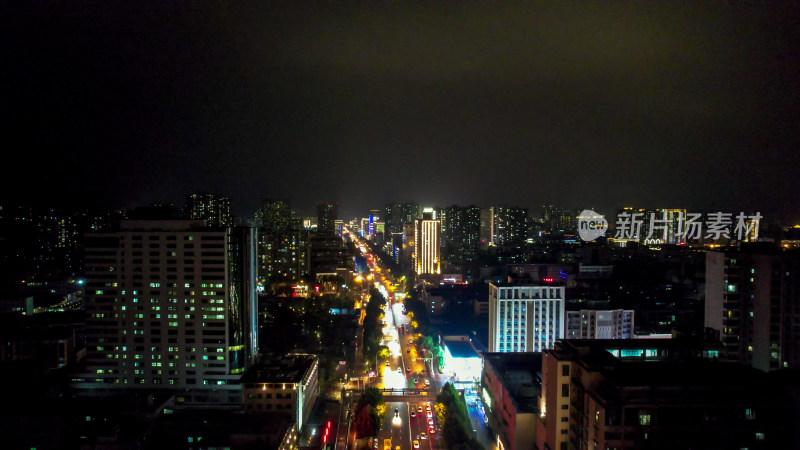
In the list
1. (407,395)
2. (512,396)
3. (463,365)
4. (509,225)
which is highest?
(509,225)

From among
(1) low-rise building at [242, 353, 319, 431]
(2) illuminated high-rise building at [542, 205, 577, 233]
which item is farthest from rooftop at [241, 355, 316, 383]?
(2) illuminated high-rise building at [542, 205, 577, 233]

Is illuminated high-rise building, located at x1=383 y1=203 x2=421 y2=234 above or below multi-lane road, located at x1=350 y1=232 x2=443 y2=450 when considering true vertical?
above

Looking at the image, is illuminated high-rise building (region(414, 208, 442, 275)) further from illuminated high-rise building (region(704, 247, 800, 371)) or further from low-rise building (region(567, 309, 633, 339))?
illuminated high-rise building (region(704, 247, 800, 371))

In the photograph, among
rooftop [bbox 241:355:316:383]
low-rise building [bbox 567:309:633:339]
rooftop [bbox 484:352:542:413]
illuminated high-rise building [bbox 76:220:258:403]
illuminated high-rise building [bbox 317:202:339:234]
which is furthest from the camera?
illuminated high-rise building [bbox 317:202:339:234]

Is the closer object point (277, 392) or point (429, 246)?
point (277, 392)

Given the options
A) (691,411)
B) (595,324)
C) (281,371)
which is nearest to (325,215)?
(595,324)

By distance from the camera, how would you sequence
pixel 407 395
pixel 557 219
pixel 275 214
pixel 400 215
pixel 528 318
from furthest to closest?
pixel 400 215 → pixel 557 219 → pixel 275 214 → pixel 528 318 → pixel 407 395

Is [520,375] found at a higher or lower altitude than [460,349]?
higher

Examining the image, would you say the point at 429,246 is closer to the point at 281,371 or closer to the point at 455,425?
the point at 281,371

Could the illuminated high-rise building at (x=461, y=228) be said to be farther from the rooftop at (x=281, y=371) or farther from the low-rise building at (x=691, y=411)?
the low-rise building at (x=691, y=411)

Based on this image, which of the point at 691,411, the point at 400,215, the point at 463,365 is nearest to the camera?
the point at 691,411
